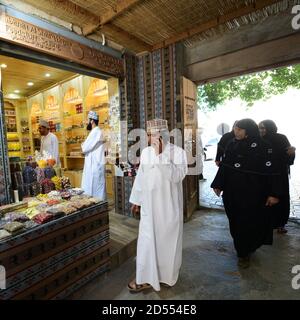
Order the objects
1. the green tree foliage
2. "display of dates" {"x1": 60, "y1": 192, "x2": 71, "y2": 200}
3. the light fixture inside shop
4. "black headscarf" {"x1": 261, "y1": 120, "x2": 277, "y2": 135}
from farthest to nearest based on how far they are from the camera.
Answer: the green tree foliage, the light fixture inside shop, "black headscarf" {"x1": 261, "y1": 120, "x2": 277, "y2": 135}, "display of dates" {"x1": 60, "y1": 192, "x2": 71, "y2": 200}

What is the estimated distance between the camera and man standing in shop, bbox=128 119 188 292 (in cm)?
225

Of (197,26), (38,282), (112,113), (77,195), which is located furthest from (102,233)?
(197,26)

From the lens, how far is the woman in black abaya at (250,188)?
2736mm

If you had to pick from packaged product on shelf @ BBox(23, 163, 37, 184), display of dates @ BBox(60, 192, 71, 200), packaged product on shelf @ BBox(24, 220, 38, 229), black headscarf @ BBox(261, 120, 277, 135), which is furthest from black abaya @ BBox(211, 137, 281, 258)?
packaged product on shelf @ BBox(23, 163, 37, 184)

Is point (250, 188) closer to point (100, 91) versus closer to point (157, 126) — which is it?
point (157, 126)

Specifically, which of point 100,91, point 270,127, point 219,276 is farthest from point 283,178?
point 100,91

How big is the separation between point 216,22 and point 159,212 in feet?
9.81

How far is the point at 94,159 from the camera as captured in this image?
4.00 m

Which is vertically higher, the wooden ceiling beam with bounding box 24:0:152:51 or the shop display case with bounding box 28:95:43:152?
the wooden ceiling beam with bounding box 24:0:152:51

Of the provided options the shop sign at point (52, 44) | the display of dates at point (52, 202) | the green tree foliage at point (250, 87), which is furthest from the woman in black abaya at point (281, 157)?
the green tree foliage at point (250, 87)

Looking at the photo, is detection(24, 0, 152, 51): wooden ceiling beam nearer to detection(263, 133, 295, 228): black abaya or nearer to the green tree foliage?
detection(263, 133, 295, 228): black abaya

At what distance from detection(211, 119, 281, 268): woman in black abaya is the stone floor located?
24 centimetres
